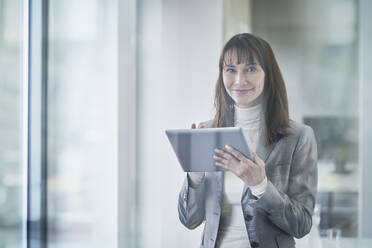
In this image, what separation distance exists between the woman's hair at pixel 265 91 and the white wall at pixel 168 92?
4 cm

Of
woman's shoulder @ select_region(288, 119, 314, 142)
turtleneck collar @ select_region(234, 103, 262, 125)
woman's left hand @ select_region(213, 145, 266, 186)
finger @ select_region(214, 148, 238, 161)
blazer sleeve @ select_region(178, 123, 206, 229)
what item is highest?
turtleneck collar @ select_region(234, 103, 262, 125)

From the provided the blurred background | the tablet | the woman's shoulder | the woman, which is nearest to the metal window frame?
the blurred background

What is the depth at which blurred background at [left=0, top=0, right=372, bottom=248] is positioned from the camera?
1784mm

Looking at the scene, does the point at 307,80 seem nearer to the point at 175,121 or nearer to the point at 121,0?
the point at 175,121

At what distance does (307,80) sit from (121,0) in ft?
2.92

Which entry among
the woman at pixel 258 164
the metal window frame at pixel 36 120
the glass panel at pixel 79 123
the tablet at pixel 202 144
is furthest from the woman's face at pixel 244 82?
the metal window frame at pixel 36 120

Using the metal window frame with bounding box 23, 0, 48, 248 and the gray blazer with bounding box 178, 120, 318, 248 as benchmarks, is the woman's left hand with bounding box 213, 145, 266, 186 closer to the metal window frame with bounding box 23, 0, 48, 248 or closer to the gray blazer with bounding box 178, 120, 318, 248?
the gray blazer with bounding box 178, 120, 318, 248

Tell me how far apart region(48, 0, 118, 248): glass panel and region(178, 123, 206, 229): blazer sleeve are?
439 mm

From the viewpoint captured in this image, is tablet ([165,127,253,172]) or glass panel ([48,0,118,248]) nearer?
tablet ([165,127,253,172])

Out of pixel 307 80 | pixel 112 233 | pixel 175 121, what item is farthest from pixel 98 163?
pixel 307 80

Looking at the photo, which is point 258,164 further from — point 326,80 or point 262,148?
point 326,80

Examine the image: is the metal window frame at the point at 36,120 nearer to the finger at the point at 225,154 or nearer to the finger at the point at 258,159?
the finger at the point at 225,154

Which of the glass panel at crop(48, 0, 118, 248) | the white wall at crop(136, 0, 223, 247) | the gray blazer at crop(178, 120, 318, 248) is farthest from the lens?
the glass panel at crop(48, 0, 118, 248)

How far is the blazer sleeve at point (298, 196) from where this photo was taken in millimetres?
1741
